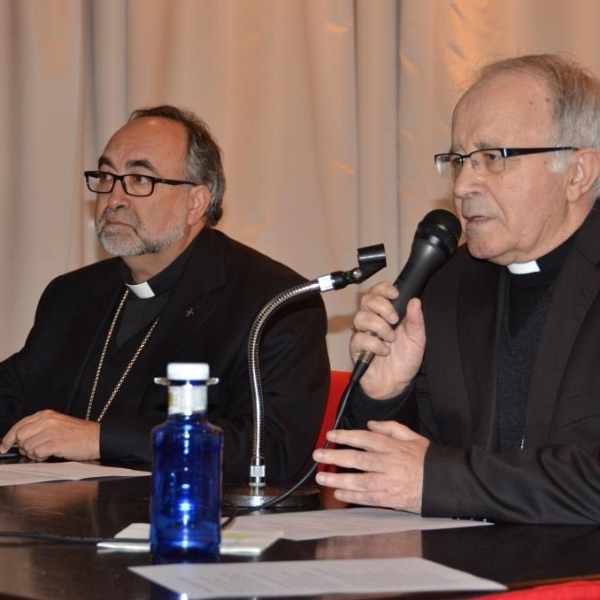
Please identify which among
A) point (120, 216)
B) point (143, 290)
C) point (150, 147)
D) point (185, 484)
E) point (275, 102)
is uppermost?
point (275, 102)

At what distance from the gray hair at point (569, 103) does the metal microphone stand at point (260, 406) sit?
732 mm

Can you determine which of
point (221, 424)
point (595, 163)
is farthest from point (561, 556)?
point (221, 424)

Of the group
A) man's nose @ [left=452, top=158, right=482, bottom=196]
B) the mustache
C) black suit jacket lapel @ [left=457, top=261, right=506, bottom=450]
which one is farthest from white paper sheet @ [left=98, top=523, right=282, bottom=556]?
the mustache

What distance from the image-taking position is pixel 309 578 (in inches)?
53.6

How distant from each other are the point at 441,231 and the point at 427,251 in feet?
0.15

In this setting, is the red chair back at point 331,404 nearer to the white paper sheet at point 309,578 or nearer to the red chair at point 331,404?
the red chair at point 331,404

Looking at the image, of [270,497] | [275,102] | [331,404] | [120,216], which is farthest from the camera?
[275,102]

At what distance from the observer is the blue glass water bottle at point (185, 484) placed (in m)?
1.48

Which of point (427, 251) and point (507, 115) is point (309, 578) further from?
point (507, 115)

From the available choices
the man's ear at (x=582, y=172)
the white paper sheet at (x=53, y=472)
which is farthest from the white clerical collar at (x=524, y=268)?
the white paper sheet at (x=53, y=472)

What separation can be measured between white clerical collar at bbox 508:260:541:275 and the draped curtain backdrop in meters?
1.80

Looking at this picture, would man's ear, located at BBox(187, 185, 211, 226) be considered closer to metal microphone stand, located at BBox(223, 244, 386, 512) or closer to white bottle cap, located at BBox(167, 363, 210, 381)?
metal microphone stand, located at BBox(223, 244, 386, 512)

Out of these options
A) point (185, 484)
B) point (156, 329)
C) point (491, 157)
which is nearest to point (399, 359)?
point (491, 157)

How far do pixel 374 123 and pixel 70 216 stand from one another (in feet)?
4.16
